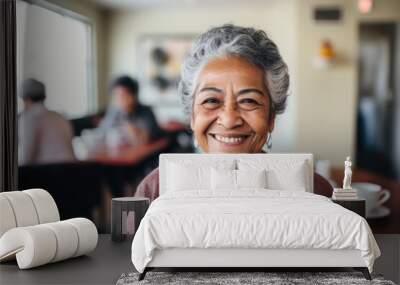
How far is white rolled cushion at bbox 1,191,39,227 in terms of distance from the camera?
504 cm

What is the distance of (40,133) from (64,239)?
1.98 m

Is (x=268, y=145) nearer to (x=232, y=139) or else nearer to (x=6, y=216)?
(x=232, y=139)

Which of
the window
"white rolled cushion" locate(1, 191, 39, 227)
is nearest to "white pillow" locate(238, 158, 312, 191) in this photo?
the window

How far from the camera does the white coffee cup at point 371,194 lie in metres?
6.26

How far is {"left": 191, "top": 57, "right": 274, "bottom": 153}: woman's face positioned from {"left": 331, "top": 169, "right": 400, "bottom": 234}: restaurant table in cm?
96

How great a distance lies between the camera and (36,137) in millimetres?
6590

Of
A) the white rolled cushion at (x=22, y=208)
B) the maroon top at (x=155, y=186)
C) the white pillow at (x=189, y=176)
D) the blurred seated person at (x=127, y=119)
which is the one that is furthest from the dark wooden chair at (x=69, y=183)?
the white rolled cushion at (x=22, y=208)

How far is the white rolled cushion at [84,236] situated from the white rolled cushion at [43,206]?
0.81 ft

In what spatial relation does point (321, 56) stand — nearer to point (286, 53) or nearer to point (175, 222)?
point (286, 53)

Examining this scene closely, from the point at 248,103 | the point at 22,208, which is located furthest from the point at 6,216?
the point at 248,103

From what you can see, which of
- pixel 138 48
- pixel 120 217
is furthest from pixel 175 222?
pixel 138 48

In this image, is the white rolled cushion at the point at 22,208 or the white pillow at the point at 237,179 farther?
the white pillow at the point at 237,179

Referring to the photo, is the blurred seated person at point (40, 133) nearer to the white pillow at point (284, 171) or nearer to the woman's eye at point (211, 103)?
the woman's eye at point (211, 103)

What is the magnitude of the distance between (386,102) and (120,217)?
9.98 ft
